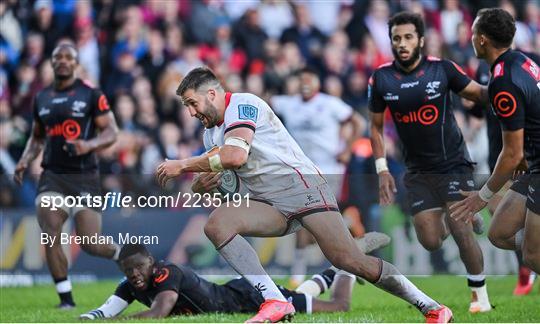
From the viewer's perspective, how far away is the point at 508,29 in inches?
362

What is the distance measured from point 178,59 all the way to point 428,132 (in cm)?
844

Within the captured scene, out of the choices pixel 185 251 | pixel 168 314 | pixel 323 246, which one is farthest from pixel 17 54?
pixel 323 246

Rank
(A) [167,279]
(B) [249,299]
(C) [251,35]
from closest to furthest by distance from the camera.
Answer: (A) [167,279]
(B) [249,299]
(C) [251,35]

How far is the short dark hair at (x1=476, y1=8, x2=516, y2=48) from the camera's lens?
9.18 meters

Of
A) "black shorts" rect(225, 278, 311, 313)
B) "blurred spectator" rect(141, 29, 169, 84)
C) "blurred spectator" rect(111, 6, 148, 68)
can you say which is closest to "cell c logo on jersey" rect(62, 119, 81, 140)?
"black shorts" rect(225, 278, 311, 313)

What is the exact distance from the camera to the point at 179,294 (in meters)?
10.5

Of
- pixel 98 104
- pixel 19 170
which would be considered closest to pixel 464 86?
pixel 98 104

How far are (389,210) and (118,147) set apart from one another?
4849 millimetres

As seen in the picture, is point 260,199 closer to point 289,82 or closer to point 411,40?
point 411,40

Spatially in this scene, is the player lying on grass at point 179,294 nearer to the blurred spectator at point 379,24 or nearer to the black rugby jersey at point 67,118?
the black rugby jersey at point 67,118

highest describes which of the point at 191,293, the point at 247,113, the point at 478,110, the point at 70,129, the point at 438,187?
the point at 247,113

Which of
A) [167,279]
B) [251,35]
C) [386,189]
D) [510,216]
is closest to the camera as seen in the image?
[510,216]

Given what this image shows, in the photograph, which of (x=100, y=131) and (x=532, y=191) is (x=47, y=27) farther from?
(x=532, y=191)

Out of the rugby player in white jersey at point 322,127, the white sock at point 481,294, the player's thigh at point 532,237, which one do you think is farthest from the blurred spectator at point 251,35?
the player's thigh at point 532,237
